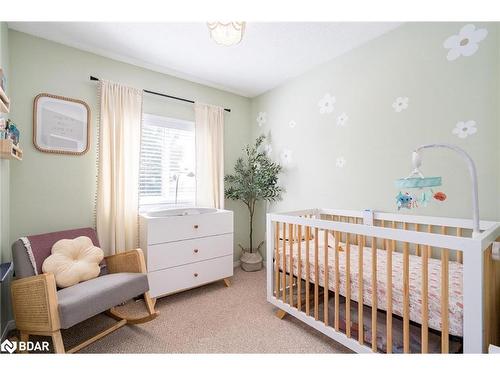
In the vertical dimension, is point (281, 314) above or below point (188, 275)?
below

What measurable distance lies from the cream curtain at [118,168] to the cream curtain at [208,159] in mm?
709

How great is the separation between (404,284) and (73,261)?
2240 mm

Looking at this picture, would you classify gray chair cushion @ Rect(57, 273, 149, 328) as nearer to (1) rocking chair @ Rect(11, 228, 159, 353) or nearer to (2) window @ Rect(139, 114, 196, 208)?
(1) rocking chair @ Rect(11, 228, 159, 353)

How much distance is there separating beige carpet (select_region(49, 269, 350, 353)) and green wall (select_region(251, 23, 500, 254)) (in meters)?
1.23

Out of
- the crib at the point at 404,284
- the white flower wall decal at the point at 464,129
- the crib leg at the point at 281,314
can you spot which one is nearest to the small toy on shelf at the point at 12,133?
the crib at the point at 404,284

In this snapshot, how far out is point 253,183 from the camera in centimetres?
306

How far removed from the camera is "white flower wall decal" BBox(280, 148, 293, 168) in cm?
295

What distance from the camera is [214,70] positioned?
106 inches

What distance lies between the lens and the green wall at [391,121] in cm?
161

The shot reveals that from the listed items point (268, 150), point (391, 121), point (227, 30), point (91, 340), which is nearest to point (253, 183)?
point (268, 150)

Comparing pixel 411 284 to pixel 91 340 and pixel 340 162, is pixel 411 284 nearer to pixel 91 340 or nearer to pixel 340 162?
pixel 340 162

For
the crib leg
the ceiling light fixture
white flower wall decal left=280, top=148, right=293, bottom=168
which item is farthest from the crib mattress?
the ceiling light fixture

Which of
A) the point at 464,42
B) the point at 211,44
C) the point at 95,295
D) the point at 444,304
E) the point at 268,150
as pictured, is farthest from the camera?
the point at 268,150
